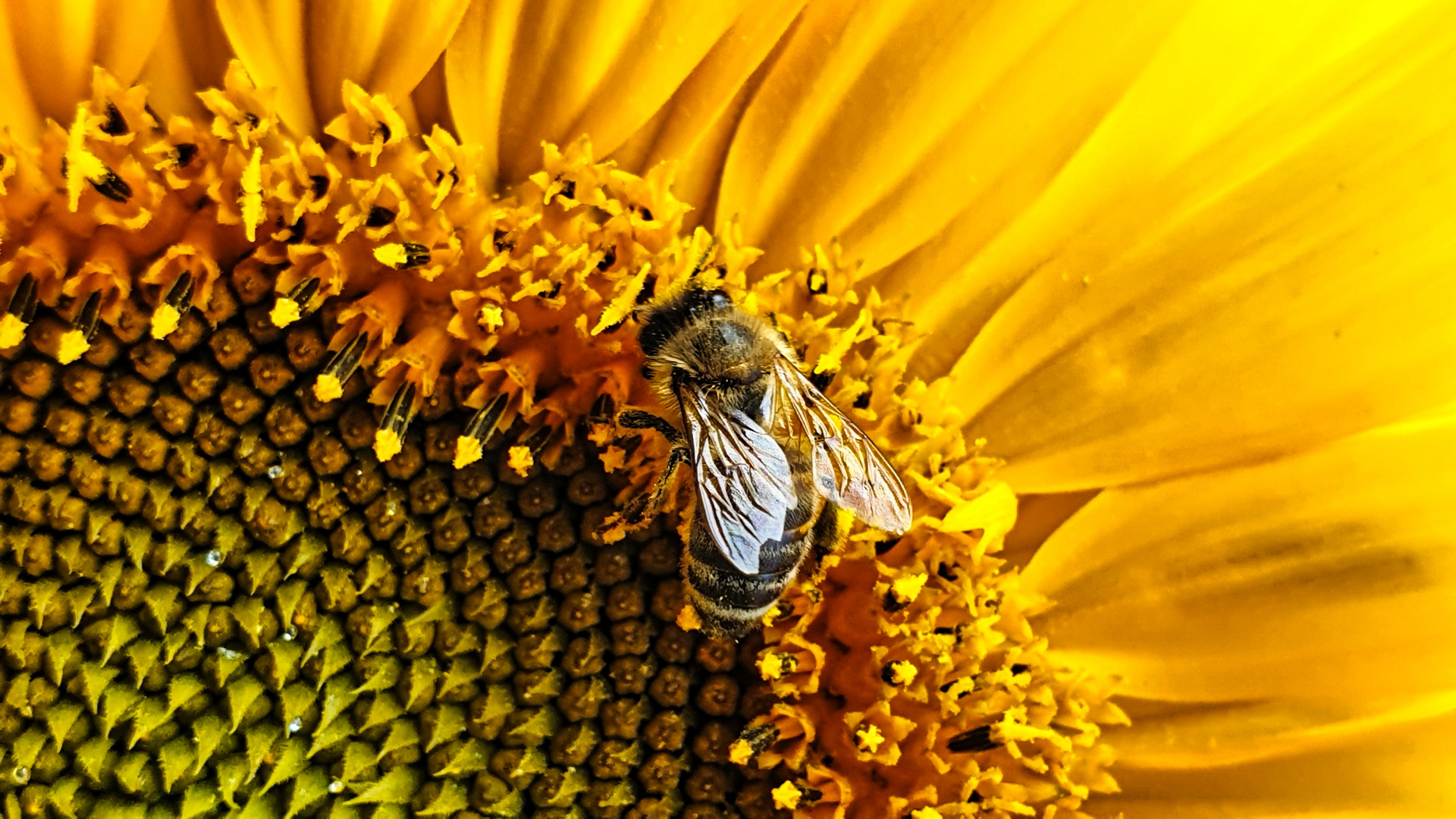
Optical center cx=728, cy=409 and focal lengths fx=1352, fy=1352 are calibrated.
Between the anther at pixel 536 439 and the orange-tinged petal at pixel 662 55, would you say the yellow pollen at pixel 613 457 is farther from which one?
the orange-tinged petal at pixel 662 55

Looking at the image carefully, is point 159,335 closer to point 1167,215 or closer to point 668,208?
point 668,208

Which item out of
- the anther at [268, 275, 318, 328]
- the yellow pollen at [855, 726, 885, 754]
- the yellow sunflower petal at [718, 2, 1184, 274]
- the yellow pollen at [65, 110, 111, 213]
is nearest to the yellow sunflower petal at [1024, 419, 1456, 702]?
the yellow pollen at [855, 726, 885, 754]

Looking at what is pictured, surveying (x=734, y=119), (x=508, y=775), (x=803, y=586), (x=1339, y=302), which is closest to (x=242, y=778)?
(x=508, y=775)

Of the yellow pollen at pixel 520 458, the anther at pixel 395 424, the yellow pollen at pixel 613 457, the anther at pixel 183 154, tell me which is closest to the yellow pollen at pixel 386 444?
the anther at pixel 395 424

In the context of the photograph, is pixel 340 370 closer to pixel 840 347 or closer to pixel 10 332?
pixel 10 332

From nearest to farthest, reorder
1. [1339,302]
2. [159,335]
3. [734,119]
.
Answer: [159,335] < [1339,302] < [734,119]

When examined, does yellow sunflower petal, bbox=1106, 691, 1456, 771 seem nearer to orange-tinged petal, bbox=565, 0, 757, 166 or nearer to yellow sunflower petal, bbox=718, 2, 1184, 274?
yellow sunflower petal, bbox=718, 2, 1184, 274

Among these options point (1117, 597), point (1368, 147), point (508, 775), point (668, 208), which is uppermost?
point (1368, 147)
